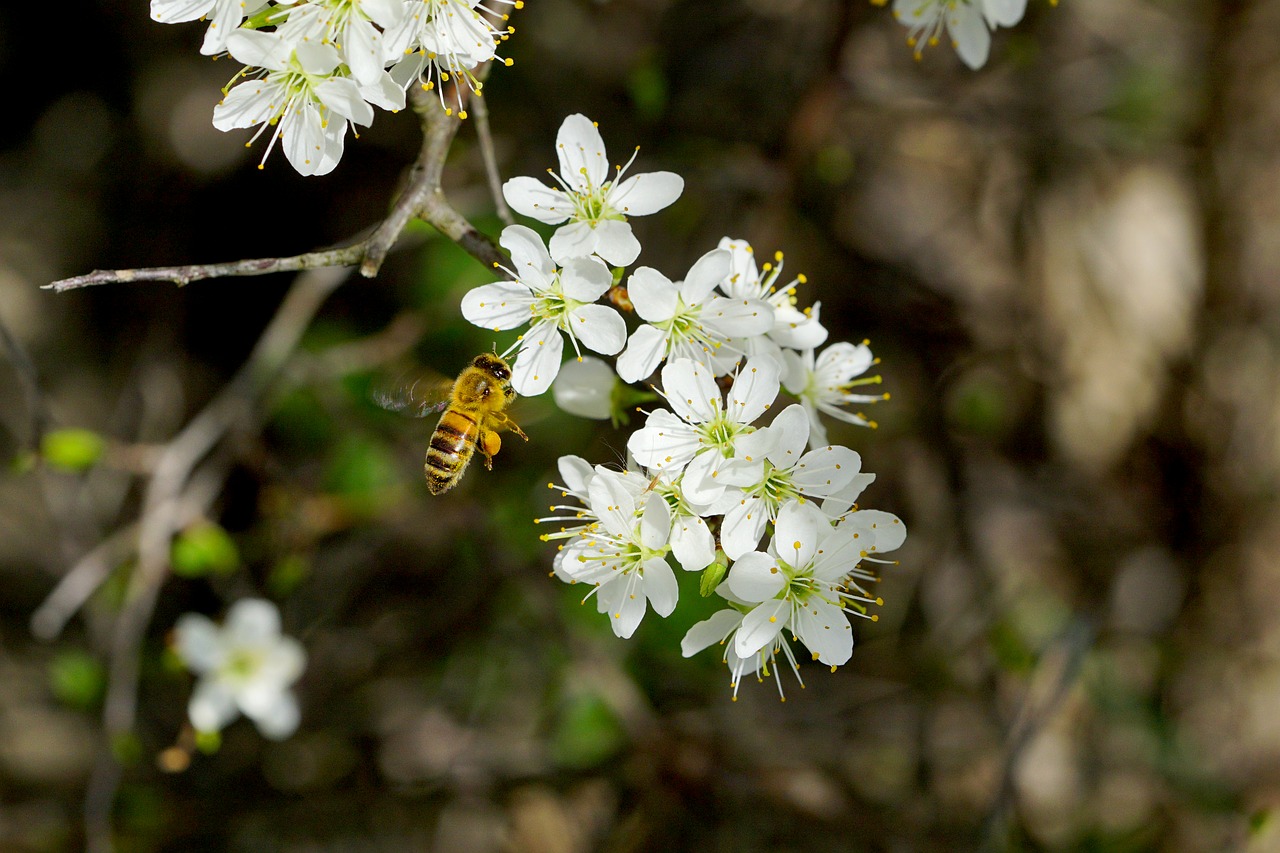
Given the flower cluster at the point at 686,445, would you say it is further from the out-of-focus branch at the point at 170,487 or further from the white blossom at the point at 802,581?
the out-of-focus branch at the point at 170,487

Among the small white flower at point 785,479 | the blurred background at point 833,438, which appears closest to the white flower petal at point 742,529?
the small white flower at point 785,479

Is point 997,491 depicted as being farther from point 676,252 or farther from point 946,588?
point 676,252

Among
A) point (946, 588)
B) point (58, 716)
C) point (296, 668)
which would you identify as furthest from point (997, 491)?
point (58, 716)

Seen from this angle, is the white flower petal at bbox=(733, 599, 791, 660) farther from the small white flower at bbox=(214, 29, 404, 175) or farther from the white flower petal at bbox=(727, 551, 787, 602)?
the small white flower at bbox=(214, 29, 404, 175)

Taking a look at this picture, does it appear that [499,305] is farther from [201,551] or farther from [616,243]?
[201,551]

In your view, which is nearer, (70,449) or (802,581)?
(802,581)

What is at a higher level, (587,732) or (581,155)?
(581,155)

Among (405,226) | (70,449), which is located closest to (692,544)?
(405,226)

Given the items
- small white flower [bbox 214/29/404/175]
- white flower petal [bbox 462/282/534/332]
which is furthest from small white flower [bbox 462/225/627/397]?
small white flower [bbox 214/29/404/175]
